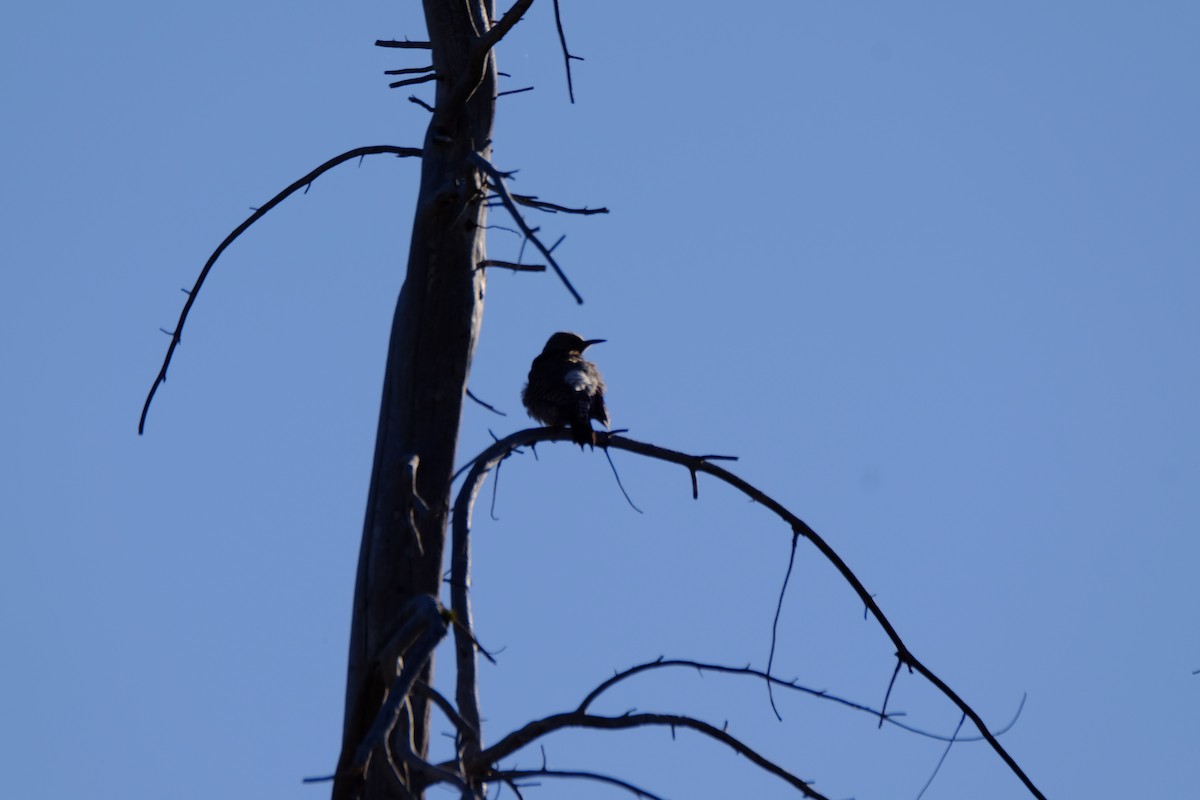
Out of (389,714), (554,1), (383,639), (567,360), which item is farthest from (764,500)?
(567,360)

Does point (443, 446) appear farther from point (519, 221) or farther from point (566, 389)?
point (566, 389)

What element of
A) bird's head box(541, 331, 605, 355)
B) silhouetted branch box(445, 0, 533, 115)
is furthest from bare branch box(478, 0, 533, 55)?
bird's head box(541, 331, 605, 355)

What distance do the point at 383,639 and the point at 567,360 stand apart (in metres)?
5.59

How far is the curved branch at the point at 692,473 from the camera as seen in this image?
16.0 feet

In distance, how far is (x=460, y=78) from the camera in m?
4.89

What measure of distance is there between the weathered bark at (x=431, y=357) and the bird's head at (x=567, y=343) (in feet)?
18.4

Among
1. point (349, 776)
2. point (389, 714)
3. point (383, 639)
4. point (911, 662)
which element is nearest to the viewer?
point (389, 714)

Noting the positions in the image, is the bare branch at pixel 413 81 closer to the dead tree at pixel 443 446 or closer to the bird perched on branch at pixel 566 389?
the dead tree at pixel 443 446

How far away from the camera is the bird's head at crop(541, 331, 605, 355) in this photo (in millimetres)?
10773

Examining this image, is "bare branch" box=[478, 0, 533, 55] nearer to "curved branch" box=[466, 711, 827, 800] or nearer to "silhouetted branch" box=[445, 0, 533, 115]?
"silhouetted branch" box=[445, 0, 533, 115]

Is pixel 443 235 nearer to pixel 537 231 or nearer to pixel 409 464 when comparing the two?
pixel 409 464

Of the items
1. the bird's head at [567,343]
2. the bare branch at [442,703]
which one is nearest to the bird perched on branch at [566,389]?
the bird's head at [567,343]

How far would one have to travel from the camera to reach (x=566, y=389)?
9125mm

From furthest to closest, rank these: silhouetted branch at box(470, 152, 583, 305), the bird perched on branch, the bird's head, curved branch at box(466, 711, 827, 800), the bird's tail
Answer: the bird's head < the bird perched on branch < the bird's tail < curved branch at box(466, 711, 827, 800) < silhouetted branch at box(470, 152, 583, 305)
